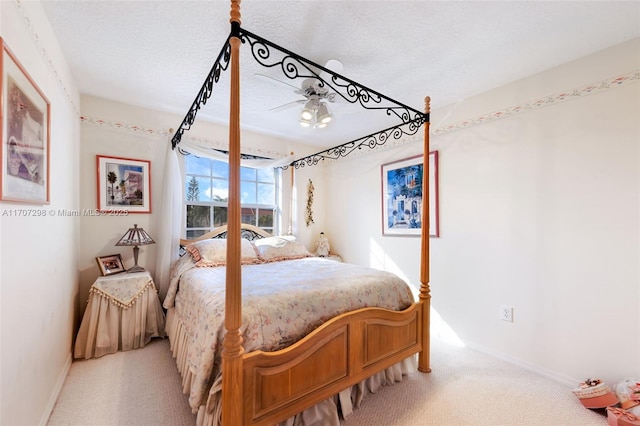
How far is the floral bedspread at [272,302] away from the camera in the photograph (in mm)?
1372

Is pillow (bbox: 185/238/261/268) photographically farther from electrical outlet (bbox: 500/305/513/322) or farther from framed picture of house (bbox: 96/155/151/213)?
electrical outlet (bbox: 500/305/513/322)

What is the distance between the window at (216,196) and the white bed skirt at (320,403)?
1.25 meters

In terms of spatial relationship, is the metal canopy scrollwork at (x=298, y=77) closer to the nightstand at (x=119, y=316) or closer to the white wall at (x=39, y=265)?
the white wall at (x=39, y=265)

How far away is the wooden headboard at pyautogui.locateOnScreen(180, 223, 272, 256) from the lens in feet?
9.84

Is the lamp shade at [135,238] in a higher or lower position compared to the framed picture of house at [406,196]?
lower

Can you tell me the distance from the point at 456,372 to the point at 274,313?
5.57 ft

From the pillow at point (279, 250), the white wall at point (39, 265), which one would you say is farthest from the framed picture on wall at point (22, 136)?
the pillow at point (279, 250)

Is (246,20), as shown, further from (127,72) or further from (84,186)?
(84,186)

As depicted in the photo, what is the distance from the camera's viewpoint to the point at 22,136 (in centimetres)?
126

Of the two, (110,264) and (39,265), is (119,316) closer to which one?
(110,264)

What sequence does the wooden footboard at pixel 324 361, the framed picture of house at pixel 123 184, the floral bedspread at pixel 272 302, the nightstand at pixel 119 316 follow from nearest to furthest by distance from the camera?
the wooden footboard at pixel 324 361, the floral bedspread at pixel 272 302, the nightstand at pixel 119 316, the framed picture of house at pixel 123 184

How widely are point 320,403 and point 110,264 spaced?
7.70 feet

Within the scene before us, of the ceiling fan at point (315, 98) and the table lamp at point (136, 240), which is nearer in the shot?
the ceiling fan at point (315, 98)

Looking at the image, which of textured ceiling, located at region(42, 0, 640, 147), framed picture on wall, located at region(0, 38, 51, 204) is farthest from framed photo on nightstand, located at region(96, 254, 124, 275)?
textured ceiling, located at region(42, 0, 640, 147)
